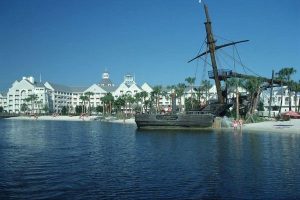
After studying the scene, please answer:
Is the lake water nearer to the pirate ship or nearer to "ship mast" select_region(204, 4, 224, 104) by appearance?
the pirate ship

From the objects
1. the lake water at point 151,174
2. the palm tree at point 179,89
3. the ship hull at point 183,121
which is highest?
the palm tree at point 179,89

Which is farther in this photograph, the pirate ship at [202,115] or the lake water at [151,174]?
the pirate ship at [202,115]

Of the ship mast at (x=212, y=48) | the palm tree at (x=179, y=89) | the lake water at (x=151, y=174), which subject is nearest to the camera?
the lake water at (x=151, y=174)

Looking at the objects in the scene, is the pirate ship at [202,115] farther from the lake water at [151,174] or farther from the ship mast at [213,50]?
the lake water at [151,174]

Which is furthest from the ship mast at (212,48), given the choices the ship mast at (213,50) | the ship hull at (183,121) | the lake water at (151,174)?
the lake water at (151,174)

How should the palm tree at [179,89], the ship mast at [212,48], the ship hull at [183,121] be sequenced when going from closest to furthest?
1. the ship hull at [183,121]
2. the ship mast at [212,48]
3. the palm tree at [179,89]

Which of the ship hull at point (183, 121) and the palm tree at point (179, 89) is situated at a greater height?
the palm tree at point (179, 89)

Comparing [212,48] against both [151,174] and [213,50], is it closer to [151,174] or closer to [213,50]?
[213,50]

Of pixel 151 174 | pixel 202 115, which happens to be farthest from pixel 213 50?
pixel 151 174

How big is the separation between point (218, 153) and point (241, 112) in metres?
55.4

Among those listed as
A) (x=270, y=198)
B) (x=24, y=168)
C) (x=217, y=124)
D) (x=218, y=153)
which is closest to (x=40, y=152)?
(x=24, y=168)

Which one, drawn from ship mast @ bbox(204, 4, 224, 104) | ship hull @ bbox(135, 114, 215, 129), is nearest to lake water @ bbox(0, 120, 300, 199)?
ship hull @ bbox(135, 114, 215, 129)

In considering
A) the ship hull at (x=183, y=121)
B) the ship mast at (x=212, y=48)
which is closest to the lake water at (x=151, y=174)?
the ship hull at (x=183, y=121)

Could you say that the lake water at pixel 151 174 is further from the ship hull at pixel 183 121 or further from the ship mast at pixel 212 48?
the ship mast at pixel 212 48
